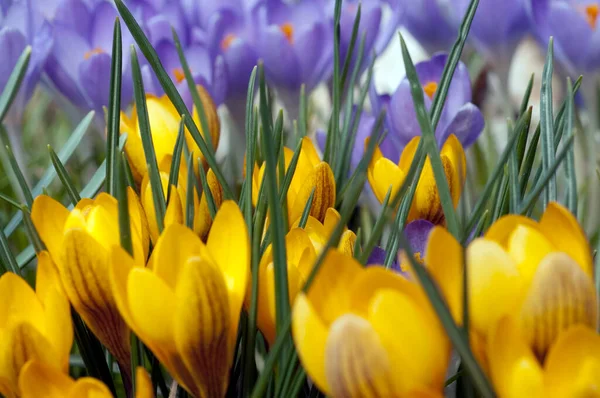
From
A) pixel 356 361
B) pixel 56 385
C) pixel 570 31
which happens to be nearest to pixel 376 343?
pixel 356 361

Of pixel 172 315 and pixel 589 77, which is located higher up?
pixel 589 77

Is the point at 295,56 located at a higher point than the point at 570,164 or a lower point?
higher

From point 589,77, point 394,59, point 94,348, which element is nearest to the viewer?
point 94,348

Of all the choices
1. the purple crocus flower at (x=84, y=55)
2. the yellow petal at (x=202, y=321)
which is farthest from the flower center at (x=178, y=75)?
the yellow petal at (x=202, y=321)

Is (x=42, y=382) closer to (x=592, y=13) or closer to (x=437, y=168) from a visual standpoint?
(x=437, y=168)

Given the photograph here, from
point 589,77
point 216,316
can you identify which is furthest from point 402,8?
point 216,316

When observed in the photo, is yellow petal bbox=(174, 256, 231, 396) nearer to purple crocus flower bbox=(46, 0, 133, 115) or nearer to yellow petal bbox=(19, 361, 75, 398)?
yellow petal bbox=(19, 361, 75, 398)

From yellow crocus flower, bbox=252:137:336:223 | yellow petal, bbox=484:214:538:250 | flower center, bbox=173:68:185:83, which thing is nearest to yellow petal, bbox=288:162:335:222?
yellow crocus flower, bbox=252:137:336:223

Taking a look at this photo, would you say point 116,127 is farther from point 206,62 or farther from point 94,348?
point 206,62
